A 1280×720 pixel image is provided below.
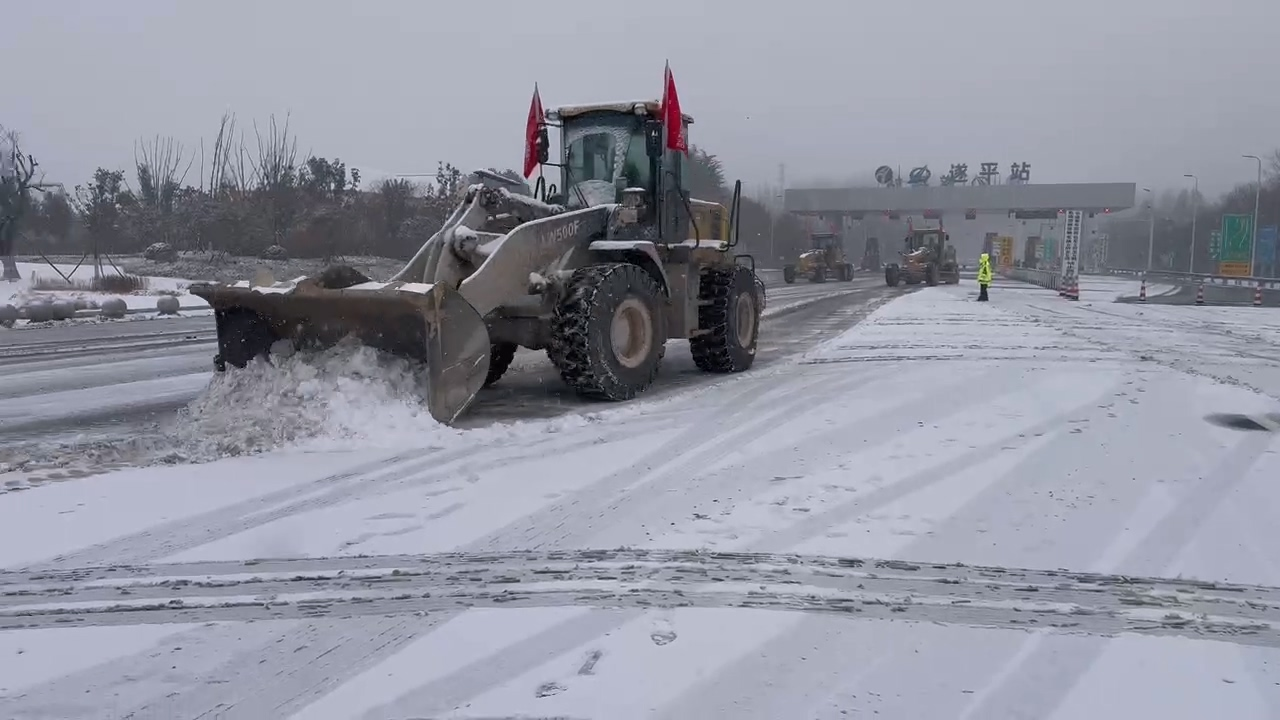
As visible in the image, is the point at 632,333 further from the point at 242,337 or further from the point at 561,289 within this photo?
the point at 242,337

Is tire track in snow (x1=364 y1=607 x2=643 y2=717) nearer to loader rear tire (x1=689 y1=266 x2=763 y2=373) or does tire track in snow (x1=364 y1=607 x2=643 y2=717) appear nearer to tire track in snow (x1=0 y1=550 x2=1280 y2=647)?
tire track in snow (x1=0 y1=550 x2=1280 y2=647)

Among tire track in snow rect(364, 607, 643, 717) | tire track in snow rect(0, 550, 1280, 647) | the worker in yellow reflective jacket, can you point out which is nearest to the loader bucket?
tire track in snow rect(0, 550, 1280, 647)

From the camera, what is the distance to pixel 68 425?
7.70 meters

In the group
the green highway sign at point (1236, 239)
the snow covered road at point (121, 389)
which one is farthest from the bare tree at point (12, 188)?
the green highway sign at point (1236, 239)

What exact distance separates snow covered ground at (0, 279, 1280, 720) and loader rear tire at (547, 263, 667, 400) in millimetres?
631

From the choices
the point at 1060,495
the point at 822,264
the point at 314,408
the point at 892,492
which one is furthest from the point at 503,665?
the point at 822,264

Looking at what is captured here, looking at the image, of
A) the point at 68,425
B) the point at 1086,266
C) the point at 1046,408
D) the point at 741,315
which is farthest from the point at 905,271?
the point at 1086,266

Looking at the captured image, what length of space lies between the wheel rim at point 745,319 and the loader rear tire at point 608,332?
79.5 inches

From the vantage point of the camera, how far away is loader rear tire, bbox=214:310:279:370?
763 cm

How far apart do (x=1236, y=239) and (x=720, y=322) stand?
43.3 metres

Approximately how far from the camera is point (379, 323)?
714 centimetres

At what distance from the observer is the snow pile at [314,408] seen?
6.58m

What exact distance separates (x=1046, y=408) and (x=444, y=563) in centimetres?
583

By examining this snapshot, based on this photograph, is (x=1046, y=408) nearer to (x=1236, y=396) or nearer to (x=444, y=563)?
(x=1236, y=396)
